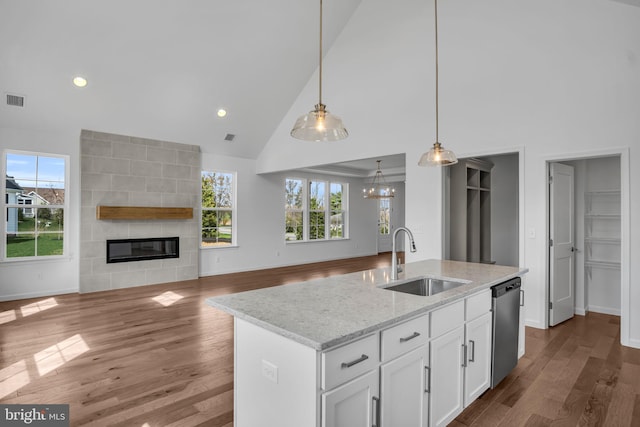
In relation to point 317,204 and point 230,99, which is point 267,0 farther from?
point 317,204

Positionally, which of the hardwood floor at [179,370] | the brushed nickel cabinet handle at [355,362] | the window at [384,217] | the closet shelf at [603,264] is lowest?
the hardwood floor at [179,370]

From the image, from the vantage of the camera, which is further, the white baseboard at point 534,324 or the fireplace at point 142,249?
the fireplace at point 142,249

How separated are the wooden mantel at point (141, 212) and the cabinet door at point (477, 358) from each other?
599 cm

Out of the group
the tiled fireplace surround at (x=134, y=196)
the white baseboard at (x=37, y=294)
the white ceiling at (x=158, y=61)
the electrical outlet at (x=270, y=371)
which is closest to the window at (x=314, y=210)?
the tiled fireplace surround at (x=134, y=196)

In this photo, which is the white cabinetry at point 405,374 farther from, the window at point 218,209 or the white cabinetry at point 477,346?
the window at point 218,209

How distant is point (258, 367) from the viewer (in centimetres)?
173

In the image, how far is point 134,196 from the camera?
6652mm

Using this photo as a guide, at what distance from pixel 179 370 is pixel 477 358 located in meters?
2.39

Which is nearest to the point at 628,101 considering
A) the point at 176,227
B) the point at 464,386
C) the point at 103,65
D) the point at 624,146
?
the point at 624,146

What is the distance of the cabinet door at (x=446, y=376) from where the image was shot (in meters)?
2.05

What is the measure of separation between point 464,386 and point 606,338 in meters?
2.66

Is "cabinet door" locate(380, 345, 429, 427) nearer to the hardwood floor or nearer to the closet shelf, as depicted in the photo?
the hardwood floor

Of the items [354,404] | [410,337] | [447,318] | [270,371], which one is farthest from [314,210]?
[354,404]

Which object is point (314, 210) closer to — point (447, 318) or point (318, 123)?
point (318, 123)
